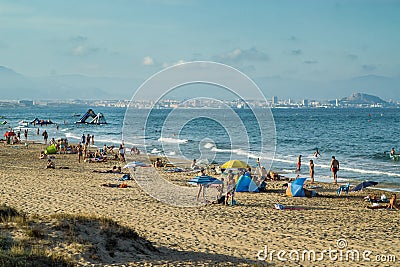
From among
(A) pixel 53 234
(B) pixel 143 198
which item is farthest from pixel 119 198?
(A) pixel 53 234

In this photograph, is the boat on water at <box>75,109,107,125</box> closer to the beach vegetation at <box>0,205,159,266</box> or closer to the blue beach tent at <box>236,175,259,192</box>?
the blue beach tent at <box>236,175,259,192</box>

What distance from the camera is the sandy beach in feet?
33.1

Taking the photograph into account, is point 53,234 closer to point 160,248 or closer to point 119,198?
point 160,248

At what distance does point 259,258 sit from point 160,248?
6.89ft

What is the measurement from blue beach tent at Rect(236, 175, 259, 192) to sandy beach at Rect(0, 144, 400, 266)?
0.49m

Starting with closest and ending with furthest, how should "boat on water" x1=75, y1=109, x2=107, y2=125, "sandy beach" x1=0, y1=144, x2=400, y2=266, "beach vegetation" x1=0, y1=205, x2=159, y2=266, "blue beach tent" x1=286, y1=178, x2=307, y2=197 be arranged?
"beach vegetation" x1=0, y1=205, x2=159, y2=266 → "sandy beach" x1=0, y1=144, x2=400, y2=266 → "blue beach tent" x1=286, y1=178, x2=307, y2=197 → "boat on water" x1=75, y1=109, x2=107, y2=125

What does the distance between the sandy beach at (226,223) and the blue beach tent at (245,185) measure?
1.61ft

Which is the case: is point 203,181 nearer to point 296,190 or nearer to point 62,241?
point 296,190

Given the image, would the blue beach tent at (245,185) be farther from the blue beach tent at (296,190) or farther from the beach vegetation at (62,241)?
the beach vegetation at (62,241)

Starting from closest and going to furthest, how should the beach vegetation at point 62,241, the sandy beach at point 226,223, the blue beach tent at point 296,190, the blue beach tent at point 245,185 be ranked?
the beach vegetation at point 62,241 → the sandy beach at point 226,223 → the blue beach tent at point 296,190 → the blue beach tent at point 245,185

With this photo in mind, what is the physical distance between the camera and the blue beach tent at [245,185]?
20109 mm

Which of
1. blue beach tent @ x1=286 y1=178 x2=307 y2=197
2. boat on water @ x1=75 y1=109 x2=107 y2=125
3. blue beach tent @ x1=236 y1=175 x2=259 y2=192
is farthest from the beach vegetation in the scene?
boat on water @ x1=75 y1=109 x2=107 y2=125

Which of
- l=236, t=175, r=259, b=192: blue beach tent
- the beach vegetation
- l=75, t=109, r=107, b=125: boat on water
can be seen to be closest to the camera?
the beach vegetation

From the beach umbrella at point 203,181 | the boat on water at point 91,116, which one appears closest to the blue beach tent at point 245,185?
the beach umbrella at point 203,181
